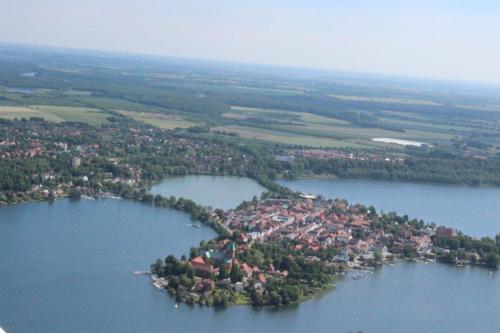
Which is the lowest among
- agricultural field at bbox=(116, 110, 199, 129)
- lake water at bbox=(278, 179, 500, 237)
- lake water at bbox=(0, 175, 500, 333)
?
agricultural field at bbox=(116, 110, 199, 129)

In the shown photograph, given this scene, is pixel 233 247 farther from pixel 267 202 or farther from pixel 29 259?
pixel 267 202

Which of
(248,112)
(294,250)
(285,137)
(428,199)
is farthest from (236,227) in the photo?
(248,112)

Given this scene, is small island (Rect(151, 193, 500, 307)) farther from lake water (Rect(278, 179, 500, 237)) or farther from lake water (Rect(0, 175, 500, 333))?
lake water (Rect(278, 179, 500, 237))

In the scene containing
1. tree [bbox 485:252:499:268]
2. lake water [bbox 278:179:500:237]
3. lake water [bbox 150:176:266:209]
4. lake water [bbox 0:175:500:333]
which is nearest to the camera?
lake water [bbox 0:175:500:333]

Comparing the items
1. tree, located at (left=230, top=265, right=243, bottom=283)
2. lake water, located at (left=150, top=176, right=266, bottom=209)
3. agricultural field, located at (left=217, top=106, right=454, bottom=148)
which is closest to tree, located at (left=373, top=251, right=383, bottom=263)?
tree, located at (left=230, top=265, right=243, bottom=283)

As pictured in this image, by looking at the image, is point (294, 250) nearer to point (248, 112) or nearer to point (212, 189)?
point (212, 189)

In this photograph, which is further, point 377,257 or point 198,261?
point 377,257

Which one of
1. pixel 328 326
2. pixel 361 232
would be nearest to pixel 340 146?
pixel 361 232
